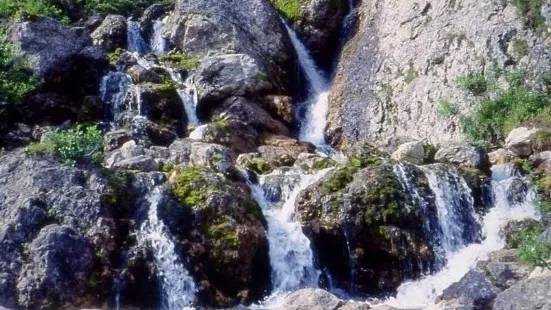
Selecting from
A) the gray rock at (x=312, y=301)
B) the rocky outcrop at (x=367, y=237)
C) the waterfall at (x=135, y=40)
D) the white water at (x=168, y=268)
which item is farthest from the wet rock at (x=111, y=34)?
the gray rock at (x=312, y=301)

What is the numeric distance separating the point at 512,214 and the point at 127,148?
26.2 ft

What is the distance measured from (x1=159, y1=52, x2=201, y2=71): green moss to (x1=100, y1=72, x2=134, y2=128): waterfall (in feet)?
A: 6.94

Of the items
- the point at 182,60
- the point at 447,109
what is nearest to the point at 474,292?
the point at 447,109

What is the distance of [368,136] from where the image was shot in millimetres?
21875

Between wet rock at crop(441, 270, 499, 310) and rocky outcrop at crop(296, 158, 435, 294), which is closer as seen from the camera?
wet rock at crop(441, 270, 499, 310)

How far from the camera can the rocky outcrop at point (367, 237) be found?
14.9 metres

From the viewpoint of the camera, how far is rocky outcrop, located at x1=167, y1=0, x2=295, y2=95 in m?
23.5

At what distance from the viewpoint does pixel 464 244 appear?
52.2 ft

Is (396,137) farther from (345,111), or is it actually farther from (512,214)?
(512,214)

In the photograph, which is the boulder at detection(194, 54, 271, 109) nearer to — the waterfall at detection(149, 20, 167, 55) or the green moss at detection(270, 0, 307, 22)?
the waterfall at detection(149, 20, 167, 55)

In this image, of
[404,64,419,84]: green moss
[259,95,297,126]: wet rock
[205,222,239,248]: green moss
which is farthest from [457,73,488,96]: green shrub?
[205,222,239,248]: green moss

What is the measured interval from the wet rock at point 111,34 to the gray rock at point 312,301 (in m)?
13.8

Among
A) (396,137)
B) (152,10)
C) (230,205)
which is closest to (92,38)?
(152,10)

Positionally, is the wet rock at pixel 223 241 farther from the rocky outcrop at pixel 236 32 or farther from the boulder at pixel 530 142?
the rocky outcrop at pixel 236 32
